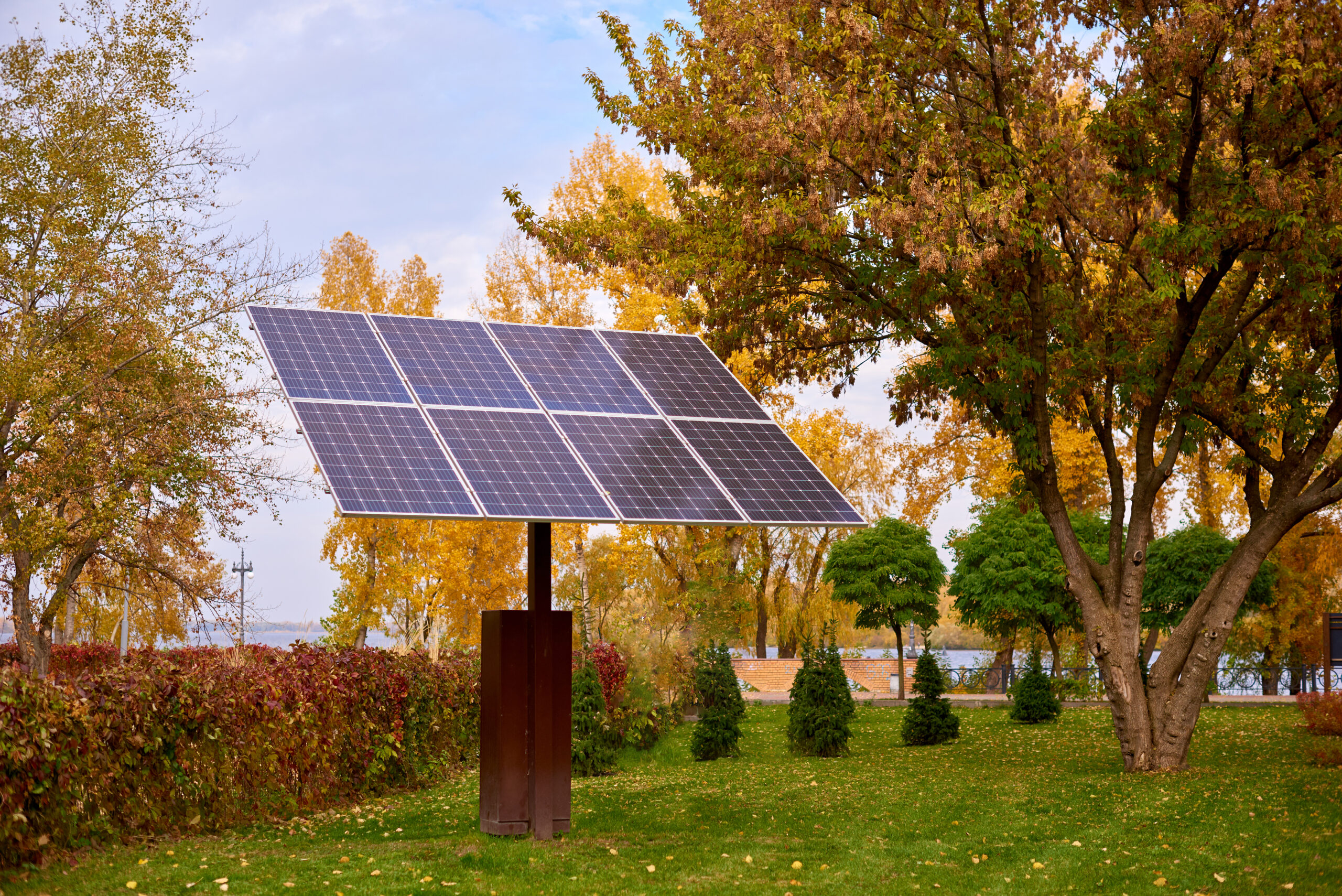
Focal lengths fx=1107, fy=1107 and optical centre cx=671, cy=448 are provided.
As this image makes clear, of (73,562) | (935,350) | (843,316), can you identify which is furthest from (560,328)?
(73,562)

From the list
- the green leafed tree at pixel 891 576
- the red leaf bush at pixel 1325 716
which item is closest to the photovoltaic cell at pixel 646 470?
the red leaf bush at pixel 1325 716

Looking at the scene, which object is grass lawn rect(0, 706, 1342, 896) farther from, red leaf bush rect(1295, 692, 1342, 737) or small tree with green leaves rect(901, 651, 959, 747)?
red leaf bush rect(1295, 692, 1342, 737)

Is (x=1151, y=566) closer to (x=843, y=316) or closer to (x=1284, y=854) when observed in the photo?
(x=843, y=316)

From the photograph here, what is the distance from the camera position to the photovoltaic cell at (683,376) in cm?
1109

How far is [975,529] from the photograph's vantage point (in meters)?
29.9

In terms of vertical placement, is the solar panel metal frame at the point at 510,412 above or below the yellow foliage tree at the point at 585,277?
below

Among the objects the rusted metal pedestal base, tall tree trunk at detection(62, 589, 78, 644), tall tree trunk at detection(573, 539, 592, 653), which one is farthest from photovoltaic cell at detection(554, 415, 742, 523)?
tall tree trunk at detection(62, 589, 78, 644)

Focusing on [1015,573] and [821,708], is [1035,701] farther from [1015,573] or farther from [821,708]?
[821,708]

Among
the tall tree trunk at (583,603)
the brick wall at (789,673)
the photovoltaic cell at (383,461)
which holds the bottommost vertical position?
the brick wall at (789,673)

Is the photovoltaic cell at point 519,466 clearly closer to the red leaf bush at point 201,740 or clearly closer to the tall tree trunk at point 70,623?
the red leaf bush at point 201,740

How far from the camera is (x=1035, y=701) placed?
74.2 ft

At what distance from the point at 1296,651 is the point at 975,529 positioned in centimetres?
Answer: 1013

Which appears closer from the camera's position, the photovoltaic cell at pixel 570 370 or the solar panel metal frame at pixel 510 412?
the solar panel metal frame at pixel 510 412

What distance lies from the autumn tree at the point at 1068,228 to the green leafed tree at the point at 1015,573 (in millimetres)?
10783
